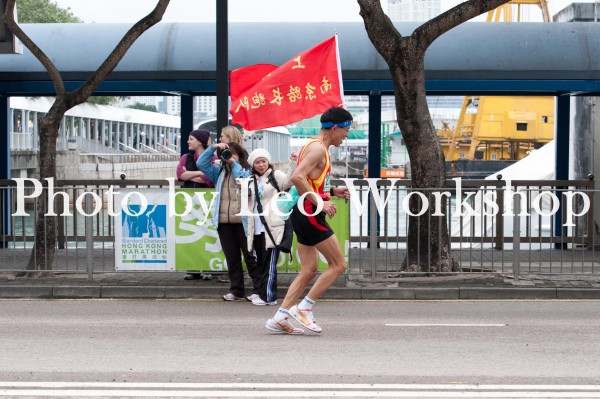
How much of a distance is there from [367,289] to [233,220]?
179 centimetres

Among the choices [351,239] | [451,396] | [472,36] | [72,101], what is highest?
[472,36]

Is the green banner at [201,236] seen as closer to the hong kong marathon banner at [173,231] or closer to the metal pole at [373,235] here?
the hong kong marathon banner at [173,231]

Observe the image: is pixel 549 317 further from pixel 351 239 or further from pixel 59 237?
pixel 59 237

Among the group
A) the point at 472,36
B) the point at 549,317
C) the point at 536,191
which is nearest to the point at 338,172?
the point at 472,36

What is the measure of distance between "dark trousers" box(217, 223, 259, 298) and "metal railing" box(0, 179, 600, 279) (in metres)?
1.40

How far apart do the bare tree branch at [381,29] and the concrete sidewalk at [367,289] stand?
2821 mm

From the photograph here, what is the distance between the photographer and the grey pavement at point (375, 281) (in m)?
11.9

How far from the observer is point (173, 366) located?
750 cm

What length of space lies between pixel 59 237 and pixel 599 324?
6753 millimetres

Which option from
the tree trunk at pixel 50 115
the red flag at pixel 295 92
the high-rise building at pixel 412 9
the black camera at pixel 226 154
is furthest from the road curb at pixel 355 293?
the high-rise building at pixel 412 9

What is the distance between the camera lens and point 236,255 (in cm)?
1157

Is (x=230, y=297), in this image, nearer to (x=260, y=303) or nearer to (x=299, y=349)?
(x=260, y=303)

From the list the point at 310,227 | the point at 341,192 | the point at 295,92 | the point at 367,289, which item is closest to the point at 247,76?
the point at 295,92

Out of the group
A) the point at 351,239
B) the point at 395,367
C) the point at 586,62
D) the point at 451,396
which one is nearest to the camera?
the point at 451,396
